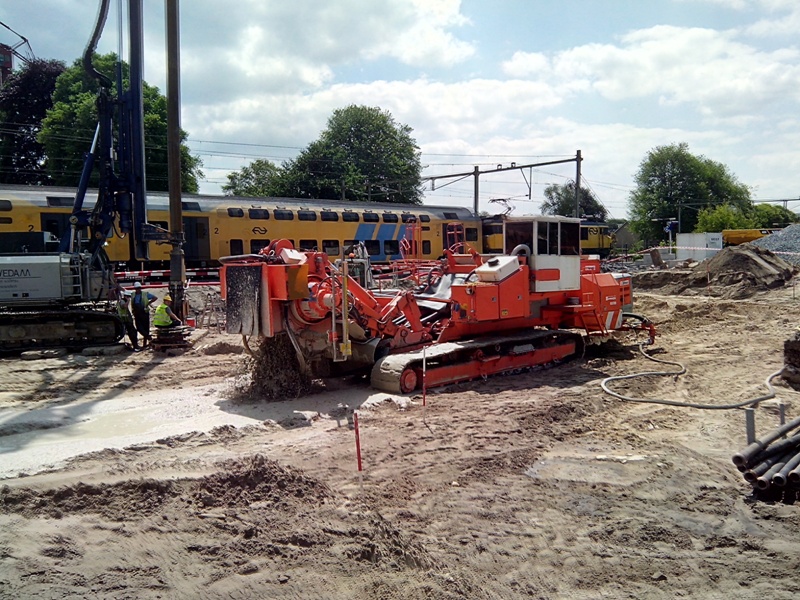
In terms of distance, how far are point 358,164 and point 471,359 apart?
4062 cm

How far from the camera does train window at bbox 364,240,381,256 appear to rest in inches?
1066

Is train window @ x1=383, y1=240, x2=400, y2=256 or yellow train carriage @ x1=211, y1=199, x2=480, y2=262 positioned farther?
train window @ x1=383, y1=240, x2=400, y2=256

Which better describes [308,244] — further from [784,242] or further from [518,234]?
[784,242]

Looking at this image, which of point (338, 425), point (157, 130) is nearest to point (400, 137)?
point (157, 130)

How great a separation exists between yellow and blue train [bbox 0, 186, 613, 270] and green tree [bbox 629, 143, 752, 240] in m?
37.1

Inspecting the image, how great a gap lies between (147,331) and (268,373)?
5.54 meters

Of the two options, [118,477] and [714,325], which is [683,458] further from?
[714,325]

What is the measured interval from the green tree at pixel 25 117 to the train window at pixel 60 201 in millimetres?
20105

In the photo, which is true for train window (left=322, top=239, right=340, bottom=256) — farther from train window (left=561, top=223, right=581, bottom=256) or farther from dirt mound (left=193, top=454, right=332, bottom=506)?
dirt mound (left=193, top=454, right=332, bottom=506)

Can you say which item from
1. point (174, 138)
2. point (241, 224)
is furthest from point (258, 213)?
point (174, 138)

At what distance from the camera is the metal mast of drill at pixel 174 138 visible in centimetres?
1403

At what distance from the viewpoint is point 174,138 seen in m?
14.1

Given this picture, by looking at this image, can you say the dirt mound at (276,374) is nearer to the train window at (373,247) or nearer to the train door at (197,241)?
the train door at (197,241)

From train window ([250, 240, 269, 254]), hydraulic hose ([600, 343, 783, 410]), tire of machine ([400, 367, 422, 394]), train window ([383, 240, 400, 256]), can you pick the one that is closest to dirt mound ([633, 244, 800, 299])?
train window ([383, 240, 400, 256])
